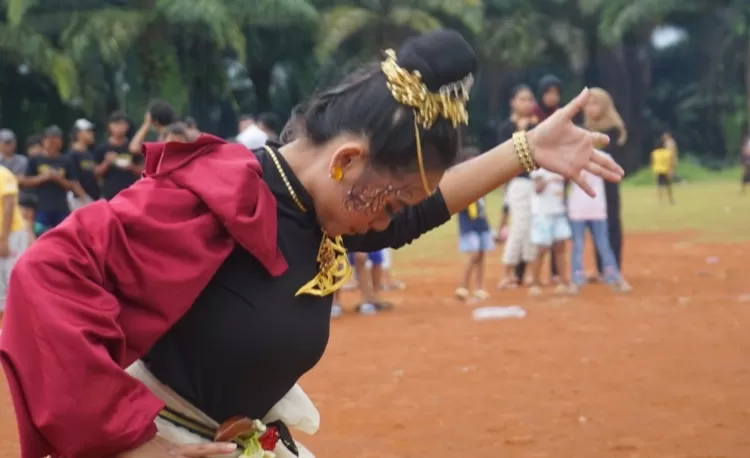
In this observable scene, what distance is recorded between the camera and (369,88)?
2.46 meters

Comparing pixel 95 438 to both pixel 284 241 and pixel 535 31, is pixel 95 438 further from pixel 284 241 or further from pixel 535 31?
pixel 535 31

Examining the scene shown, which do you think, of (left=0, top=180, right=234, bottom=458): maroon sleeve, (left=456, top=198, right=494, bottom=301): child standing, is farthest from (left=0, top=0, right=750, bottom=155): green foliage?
(left=0, top=180, right=234, bottom=458): maroon sleeve

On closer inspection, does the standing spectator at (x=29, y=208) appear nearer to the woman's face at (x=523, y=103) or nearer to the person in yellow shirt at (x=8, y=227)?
the person in yellow shirt at (x=8, y=227)

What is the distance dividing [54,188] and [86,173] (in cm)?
43

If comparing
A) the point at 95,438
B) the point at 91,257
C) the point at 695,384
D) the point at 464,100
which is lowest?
the point at 695,384

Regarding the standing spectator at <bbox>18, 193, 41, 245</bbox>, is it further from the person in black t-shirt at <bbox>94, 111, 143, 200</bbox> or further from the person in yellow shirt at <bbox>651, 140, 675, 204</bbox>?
the person in yellow shirt at <bbox>651, 140, 675, 204</bbox>

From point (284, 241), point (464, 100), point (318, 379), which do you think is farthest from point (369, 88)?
point (318, 379)

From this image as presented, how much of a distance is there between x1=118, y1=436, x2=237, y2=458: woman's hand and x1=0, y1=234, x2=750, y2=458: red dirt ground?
3.70 m

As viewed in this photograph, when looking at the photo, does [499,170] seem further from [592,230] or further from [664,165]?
[664,165]

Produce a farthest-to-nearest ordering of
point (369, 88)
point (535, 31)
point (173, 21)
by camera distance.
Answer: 1. point (535, 31)
2. point (173, 21)
3. point (369, 88)

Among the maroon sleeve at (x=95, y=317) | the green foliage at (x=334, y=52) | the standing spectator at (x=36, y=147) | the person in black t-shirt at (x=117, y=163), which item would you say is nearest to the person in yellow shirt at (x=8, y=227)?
the person in black t-shirt at (x=117, y=163)

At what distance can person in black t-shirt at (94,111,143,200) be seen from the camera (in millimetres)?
12719

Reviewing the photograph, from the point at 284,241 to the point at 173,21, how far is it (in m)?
31.5

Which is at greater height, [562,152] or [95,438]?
[562,152]
